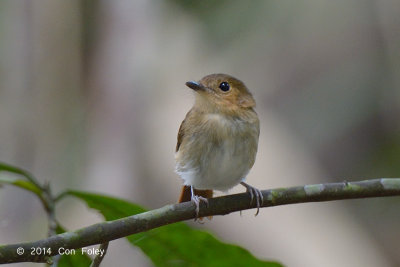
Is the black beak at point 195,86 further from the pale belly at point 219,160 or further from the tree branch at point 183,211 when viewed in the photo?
the tree branch at point 183,211

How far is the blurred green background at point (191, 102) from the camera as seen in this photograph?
5773 millimetres

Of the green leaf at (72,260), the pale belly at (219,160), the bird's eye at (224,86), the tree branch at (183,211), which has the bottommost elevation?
the green leaf at (72,260)

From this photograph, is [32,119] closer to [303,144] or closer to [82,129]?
[82,129]

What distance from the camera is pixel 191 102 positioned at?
6426 mm

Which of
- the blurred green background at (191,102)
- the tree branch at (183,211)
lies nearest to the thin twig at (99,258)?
the tree branch at (183,211)

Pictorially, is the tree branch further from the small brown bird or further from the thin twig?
the small brown bird

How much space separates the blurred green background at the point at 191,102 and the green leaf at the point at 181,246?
3110mm

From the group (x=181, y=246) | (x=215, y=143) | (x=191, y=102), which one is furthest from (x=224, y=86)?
(x=191, y=102)

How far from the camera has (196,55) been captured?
7.34 m

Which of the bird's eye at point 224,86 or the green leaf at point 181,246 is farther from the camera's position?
the bird's eye at point 224,86

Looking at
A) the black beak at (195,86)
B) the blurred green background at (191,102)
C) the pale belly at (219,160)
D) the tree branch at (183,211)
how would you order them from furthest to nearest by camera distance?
the blurred green background at (191,102), the black beak at (195,86), the pale belly at (219,160), the tree branch at (183,211)

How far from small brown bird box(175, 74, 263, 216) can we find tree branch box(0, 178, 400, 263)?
605 mm

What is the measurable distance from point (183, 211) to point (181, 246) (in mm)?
215

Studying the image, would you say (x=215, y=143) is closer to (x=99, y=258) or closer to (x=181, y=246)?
(x=181, y=246)
